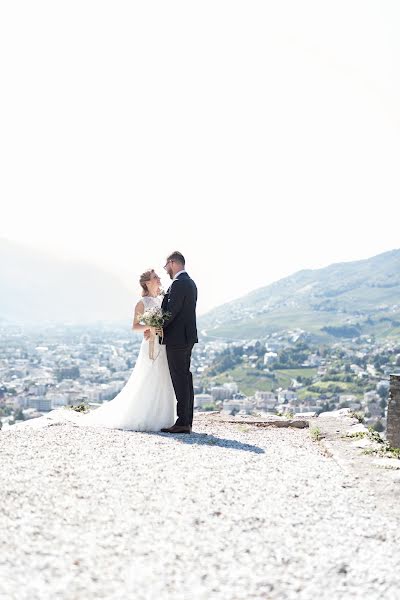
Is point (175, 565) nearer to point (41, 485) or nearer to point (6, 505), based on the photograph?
point (6, 505)

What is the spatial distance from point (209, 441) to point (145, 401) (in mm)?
1874

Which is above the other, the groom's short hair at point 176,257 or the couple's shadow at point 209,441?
the groom's short hair at point 176,257

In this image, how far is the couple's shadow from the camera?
41.1ft

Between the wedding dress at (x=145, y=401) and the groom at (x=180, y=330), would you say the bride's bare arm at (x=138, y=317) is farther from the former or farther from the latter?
the groom at (x=180, y=330)

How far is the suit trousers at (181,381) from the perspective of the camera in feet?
46.0

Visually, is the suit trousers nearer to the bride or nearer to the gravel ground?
the bride

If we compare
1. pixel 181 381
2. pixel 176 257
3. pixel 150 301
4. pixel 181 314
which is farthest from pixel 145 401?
pixel 176 257

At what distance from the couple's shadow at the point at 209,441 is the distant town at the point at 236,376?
161 feet

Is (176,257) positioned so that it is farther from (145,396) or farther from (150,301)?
(145,396)

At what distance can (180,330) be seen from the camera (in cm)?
1404

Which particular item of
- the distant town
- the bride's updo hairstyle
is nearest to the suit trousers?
the bride's updo hairstyle

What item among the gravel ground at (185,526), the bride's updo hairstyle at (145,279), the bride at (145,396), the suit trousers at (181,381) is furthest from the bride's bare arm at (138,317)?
the gravel ground at (185,526)

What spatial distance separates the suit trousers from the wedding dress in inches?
14.0

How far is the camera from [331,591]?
5.92 m
